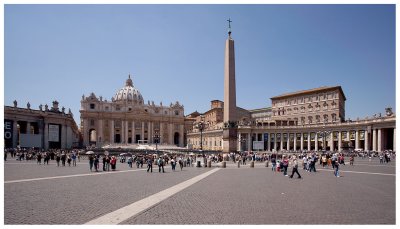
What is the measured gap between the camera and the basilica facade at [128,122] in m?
101

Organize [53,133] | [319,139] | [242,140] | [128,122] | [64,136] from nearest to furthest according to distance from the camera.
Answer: [53,133] < [64,136] < [319,139] < [242,140] < [128,122]

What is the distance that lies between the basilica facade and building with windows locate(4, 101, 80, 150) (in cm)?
3009

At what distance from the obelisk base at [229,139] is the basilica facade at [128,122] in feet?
210

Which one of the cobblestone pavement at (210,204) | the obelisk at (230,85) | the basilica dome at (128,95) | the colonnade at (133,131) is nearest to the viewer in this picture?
the cobblestone pavement at (210,204)

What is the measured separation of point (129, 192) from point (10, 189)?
14.1 ft

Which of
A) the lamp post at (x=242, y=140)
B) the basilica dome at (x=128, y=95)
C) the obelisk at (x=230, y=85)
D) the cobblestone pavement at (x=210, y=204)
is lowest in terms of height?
the lamp post at (x=242, y=140)

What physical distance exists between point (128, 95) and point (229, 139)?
333 feet

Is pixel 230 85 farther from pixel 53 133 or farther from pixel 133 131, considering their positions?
pixel 133 131

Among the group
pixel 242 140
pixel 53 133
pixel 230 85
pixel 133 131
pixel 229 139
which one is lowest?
pixel 242 140

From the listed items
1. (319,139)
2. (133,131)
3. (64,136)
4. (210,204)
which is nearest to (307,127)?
(319,139)

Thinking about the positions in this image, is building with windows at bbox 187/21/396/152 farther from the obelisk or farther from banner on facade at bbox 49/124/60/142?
banner on facade at bbox 49/124/60/142

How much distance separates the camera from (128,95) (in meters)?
129

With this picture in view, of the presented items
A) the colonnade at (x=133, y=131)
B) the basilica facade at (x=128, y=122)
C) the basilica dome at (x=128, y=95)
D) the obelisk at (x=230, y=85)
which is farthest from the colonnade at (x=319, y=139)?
the basilica dome at (x=128, y=95)

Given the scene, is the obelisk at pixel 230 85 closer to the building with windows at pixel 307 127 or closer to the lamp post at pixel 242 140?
the building with windows at pixel 307 127
